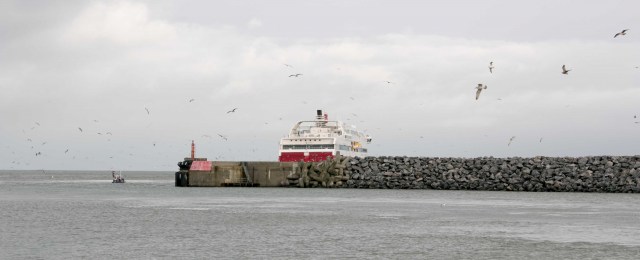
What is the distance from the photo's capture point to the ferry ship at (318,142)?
A: 8588 cm

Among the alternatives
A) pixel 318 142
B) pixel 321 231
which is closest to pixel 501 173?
pixel 318 142

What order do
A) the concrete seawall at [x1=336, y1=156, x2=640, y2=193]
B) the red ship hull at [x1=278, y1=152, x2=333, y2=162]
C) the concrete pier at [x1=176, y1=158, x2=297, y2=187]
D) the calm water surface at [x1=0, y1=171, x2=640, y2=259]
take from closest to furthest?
the calm water surface at [x1=0, y1=171, x2=640, y2=259] → the concrete seawall at [x1=336, y1=156, x2=640, y2=193] → the concrete pier at [x1=176, y1=158, x2=297, y2=187] → the red ship hull at [x1=278, y1=152, x2=333, y2=162]

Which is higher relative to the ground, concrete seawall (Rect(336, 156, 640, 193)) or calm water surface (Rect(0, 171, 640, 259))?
concrete seawall (Rect(336, 156, 640, 193))

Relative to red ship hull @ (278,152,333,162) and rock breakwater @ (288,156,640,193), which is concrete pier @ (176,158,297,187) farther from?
red ship hull @ (278,152,333,162)

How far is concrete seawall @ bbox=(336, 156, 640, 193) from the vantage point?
66.2 meters

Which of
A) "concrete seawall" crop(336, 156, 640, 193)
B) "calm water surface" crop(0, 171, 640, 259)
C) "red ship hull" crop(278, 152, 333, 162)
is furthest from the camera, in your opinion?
"red ship hull" crop(278, 152, 333, 162)

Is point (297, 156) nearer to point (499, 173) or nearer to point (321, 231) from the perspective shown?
point (499, 173)

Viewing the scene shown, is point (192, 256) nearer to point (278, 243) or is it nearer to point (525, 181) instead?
point (278, 243)

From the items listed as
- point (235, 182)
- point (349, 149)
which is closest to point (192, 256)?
point (235, 182)

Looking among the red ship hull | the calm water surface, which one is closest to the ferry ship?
the red ship hull

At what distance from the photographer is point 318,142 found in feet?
284

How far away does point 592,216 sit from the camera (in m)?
41.7

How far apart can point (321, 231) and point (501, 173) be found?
38.6 meters

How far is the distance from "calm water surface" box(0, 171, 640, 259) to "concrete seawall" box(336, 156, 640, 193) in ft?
48.5
